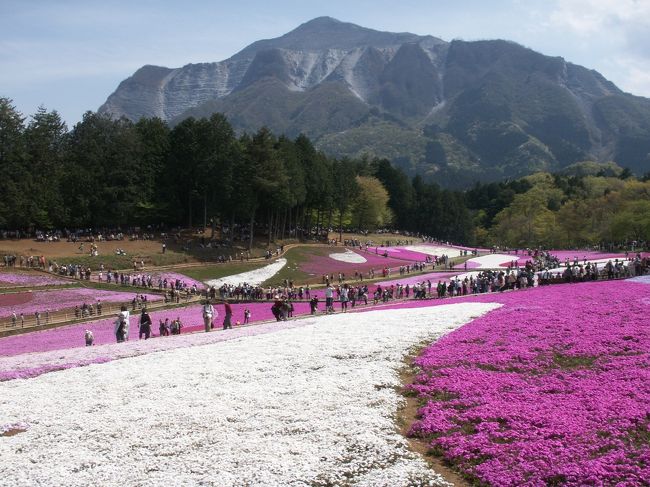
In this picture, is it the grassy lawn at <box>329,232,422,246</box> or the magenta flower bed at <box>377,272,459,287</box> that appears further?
the grassy lawn at <box>329,232,422,246</box>

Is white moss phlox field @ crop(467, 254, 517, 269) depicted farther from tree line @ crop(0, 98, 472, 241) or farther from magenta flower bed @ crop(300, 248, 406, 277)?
tree line @ crop(0, 98, 472, 241)

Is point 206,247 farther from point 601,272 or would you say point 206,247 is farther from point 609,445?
point 609,445

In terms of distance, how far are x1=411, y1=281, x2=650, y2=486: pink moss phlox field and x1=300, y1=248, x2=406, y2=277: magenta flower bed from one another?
45677 mm

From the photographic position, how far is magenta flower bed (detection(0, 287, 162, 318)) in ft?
154

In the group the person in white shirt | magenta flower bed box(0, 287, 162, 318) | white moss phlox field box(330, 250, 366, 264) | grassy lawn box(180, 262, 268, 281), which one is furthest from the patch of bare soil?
white moss phlox field box(330, 250, 366, 264)

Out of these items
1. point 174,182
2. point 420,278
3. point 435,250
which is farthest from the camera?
point 435,250

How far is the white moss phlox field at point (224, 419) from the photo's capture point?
48.1 ft

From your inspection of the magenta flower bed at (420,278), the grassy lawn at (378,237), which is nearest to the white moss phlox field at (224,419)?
the magenta flower bed at (420,278)

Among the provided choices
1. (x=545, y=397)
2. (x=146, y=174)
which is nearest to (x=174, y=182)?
(x=146, y=174)

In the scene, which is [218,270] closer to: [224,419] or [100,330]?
[100,330]

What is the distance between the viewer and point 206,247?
77000 millimetres

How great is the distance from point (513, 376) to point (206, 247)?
60782 millimetres

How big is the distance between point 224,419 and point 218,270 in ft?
166

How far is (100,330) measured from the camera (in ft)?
136
